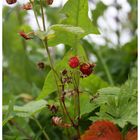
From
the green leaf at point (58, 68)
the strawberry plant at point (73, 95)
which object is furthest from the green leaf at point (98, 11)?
the green leaf at point (58, 68)

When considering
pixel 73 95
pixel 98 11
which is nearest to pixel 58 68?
pixel 73 95

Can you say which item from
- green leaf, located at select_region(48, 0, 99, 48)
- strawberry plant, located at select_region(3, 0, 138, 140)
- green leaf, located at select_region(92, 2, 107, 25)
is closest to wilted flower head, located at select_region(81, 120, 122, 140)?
strawberry plant, located at select_region(3, 0, 138, 140)

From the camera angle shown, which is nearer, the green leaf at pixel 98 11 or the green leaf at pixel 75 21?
the green leaf at pixel 75 21

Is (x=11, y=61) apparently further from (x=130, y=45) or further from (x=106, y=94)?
(x=106, y=94)

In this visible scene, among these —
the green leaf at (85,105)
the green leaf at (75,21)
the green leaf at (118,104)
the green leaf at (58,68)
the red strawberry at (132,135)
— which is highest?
the green leaf at (75,21)

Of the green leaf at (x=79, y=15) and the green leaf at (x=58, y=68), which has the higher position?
the green leaf at (x=79, y=15)

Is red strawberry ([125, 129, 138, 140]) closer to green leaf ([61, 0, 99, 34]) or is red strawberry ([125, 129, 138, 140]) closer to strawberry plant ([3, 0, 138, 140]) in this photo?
strawberry plant ([3, 0, 138, 140])

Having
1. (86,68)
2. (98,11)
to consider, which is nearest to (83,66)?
(86,68)

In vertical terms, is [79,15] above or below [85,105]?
above

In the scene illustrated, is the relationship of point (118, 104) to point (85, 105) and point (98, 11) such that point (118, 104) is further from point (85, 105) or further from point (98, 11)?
point (98, 11)

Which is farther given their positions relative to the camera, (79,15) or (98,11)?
(98,11)

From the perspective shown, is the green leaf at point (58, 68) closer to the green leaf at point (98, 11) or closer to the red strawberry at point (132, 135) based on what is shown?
the red strawberry at point (132, 135)
